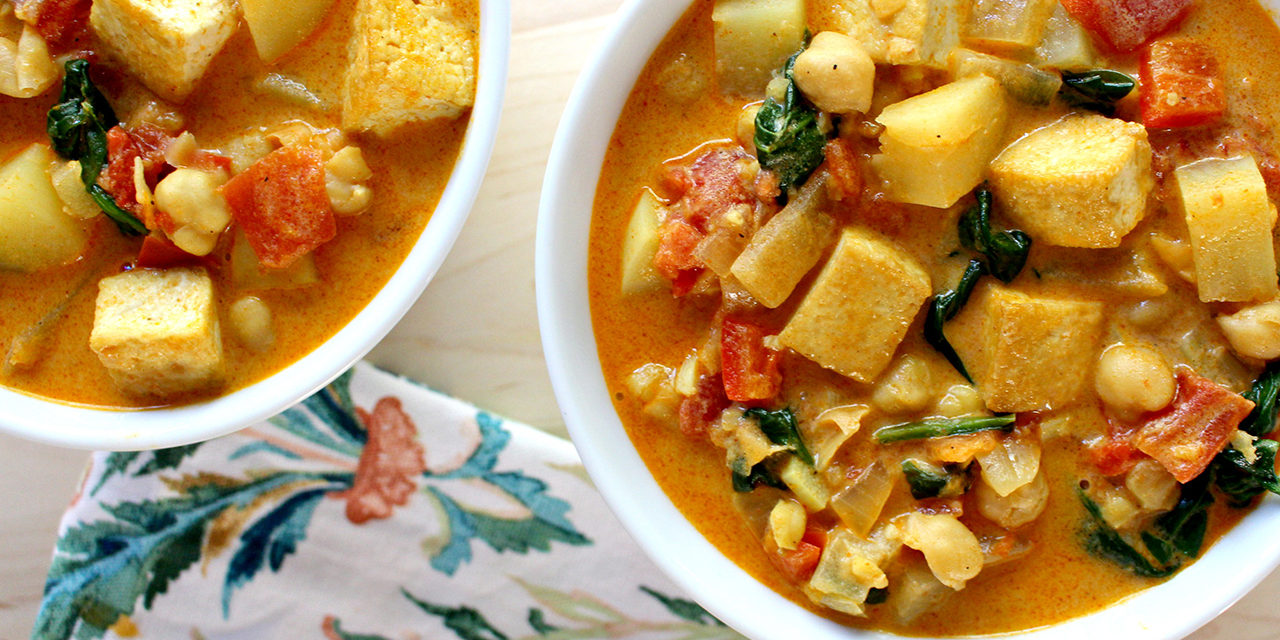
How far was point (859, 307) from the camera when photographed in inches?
103

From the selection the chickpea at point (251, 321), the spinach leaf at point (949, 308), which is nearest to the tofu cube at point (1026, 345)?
the spinach leaf at point (949, 308)

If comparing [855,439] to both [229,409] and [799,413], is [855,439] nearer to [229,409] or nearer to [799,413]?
[799,413]

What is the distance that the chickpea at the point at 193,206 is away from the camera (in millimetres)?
2742

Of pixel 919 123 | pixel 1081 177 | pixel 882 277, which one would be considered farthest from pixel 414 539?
pixel 1081 177

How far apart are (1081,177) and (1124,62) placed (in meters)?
0.46

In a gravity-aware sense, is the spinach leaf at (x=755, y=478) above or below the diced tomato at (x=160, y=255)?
below

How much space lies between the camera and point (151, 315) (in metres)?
2.81

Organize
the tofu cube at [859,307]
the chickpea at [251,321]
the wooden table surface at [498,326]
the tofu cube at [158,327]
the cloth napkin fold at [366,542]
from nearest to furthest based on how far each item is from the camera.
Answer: the tofu cube at [859,307] → the tofu cube at [158,327] → the chickpea at [251,321] → the wooden table surface at [498,326] → the cloth napkin fold at [366,542]

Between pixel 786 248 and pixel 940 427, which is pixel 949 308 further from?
pixel 786 248

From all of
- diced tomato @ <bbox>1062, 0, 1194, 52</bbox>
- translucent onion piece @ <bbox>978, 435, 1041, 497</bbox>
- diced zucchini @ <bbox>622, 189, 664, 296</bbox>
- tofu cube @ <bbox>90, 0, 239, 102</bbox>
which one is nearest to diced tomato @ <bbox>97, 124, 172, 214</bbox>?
tofu cube @ <bbox>90, 0, 239, 102</bbox>

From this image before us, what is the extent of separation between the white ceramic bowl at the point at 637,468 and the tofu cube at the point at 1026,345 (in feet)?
2.17

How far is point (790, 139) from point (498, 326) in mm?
1348

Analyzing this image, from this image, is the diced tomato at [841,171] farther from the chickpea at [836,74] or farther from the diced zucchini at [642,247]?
the diced zucchini at [642,247]

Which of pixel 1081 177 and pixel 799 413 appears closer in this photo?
pixel 1081 177
